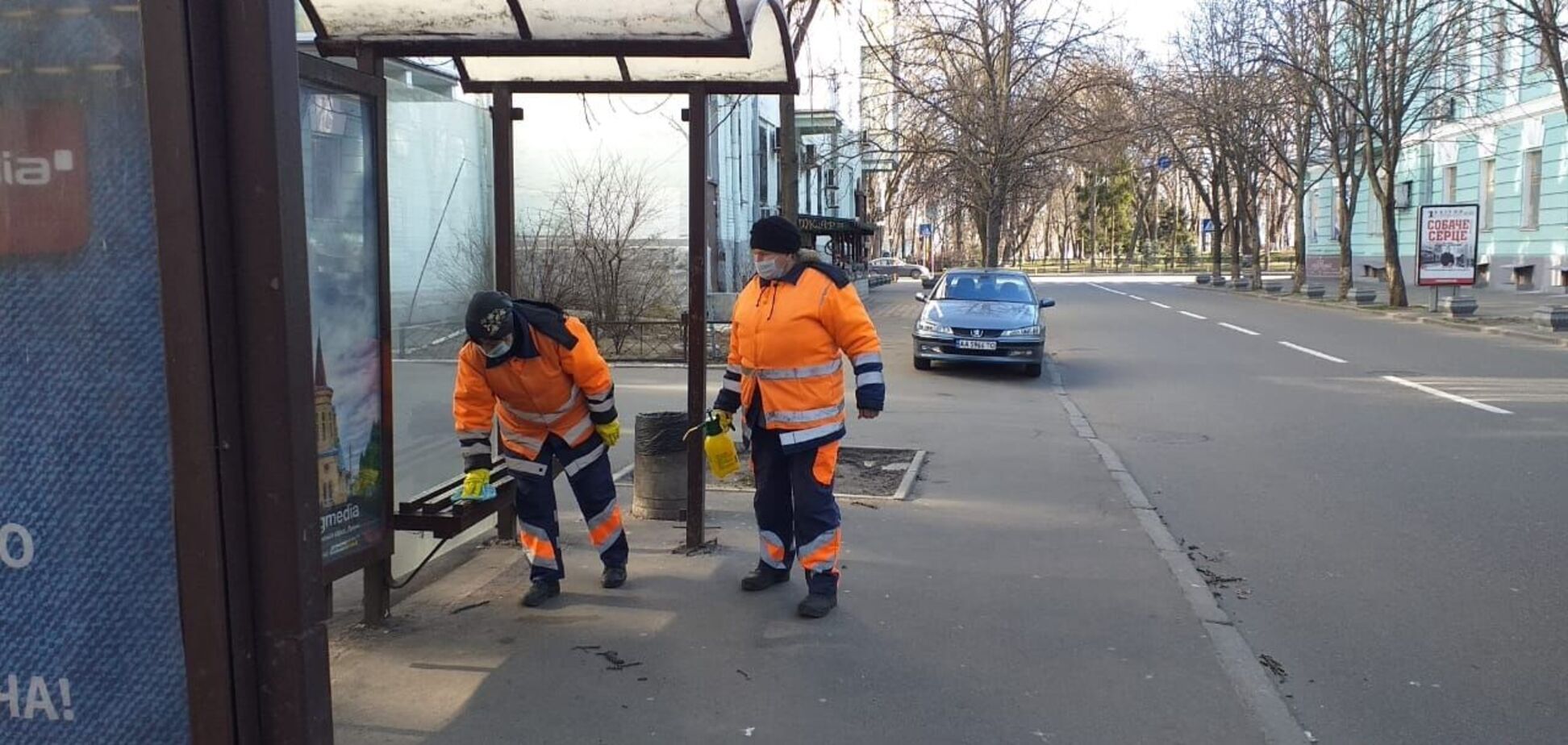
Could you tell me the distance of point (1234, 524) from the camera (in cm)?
761

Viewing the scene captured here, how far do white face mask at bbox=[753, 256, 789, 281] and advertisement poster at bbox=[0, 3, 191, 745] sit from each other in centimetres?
368

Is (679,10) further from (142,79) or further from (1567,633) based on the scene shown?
(1567,633)

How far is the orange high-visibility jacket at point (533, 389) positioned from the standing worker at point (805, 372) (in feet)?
2.29

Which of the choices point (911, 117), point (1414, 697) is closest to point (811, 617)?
point (1414, 697)

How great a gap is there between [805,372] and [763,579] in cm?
111

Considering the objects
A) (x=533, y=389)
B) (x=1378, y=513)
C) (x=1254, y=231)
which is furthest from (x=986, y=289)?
(x=1254, y=231)

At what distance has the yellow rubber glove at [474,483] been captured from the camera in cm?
524

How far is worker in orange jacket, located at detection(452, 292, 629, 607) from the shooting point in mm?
5141

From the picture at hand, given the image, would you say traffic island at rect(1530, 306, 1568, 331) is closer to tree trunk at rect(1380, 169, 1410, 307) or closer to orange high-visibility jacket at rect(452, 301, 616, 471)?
tree trunk at rect(1380, 169, 1410, 307)

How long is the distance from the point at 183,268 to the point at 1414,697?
15.1ft

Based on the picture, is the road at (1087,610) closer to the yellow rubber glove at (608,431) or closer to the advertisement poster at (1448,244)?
the yellow rubber glove at (608,431)

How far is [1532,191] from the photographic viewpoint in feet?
111

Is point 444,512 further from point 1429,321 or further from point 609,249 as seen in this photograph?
point 1429,321

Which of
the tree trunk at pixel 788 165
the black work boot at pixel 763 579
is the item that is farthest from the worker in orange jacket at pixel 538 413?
the tree trunk at pixel 788 165
